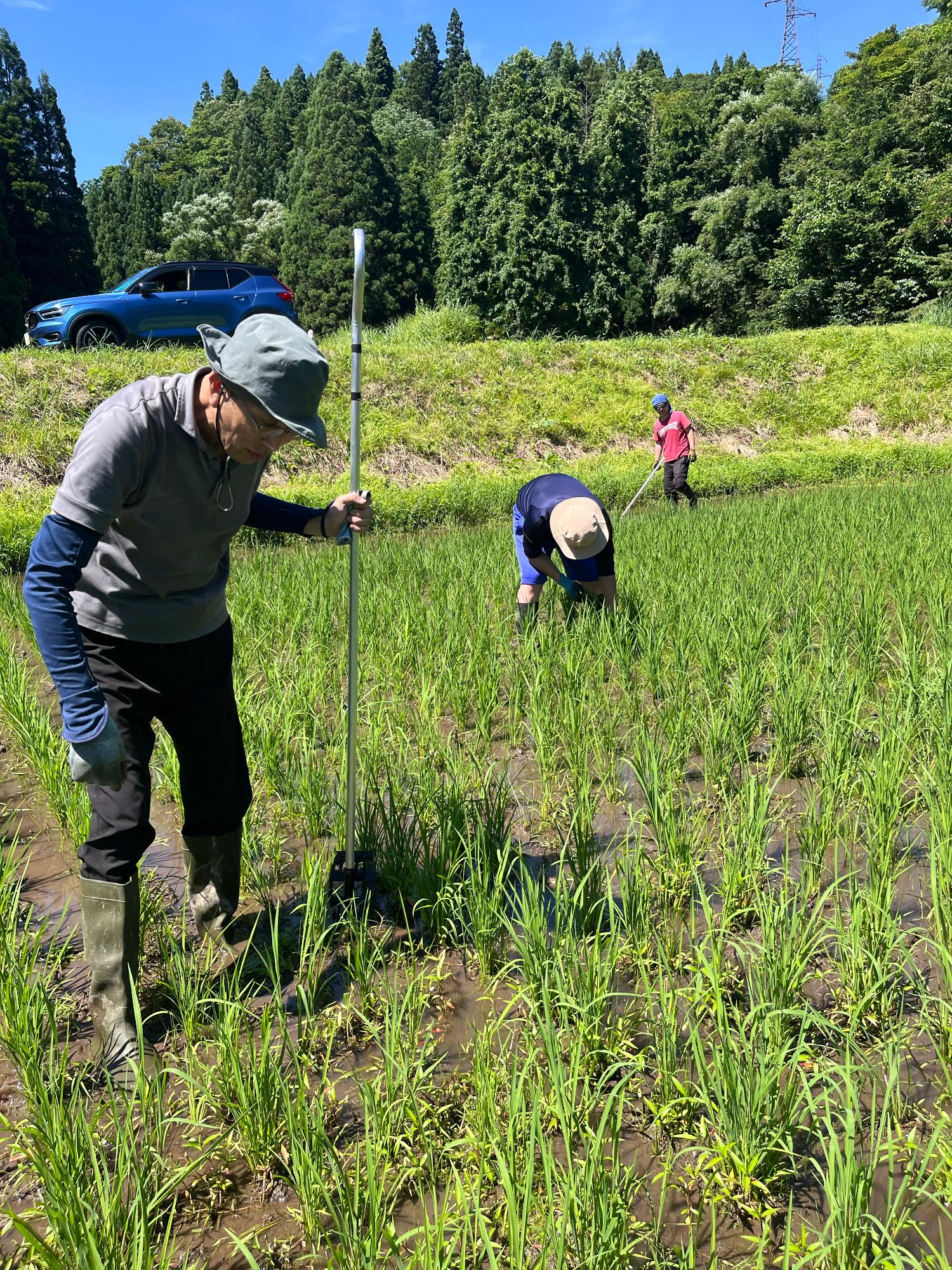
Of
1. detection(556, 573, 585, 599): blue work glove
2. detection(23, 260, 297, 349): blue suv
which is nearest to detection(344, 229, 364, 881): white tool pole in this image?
detection(556, 573, 585, 599): blue work glove

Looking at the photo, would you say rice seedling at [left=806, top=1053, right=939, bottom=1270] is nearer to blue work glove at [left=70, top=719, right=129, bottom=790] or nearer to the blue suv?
blue work glove at [left=70, top=719, right=129, bottom=790]

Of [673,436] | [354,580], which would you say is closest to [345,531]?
[354,580]

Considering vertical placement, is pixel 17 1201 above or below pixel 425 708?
below

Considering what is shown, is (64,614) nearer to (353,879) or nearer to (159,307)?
(353,879)

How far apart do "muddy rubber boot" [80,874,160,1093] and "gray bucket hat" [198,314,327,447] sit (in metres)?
1.03

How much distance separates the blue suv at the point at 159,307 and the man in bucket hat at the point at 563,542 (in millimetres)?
7806

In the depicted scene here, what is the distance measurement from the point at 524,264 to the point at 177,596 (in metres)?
23.5

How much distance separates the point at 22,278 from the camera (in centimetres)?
2339

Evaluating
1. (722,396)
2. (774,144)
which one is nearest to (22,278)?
(722,396)

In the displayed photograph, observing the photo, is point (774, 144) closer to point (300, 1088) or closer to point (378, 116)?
point (378, 116)

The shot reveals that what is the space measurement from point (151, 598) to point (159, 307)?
10621 millimetres

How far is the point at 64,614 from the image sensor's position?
59.1 inches

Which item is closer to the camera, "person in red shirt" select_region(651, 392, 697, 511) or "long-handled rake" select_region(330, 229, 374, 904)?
"long-handled rake" select_region(330, 229, 374, 904)

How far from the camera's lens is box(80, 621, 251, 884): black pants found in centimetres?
175
